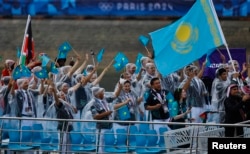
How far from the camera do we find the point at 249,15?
1438 inches

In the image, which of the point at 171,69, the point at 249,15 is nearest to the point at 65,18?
the point at 249,15

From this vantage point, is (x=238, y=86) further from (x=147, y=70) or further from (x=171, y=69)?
(x=147, y=70)

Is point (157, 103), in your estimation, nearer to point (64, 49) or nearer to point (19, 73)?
point (19, 73)

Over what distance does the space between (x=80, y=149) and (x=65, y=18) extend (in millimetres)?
24529

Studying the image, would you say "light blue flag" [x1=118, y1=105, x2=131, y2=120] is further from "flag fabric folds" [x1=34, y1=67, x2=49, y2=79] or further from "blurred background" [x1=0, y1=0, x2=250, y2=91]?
"blurred background" [x1=0, y1=0, x2=250, y2=91]

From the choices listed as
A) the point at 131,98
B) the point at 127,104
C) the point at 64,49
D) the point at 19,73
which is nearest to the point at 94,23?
the point at 64,49

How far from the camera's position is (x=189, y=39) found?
1634cm

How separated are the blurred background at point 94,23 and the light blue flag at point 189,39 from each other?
20261 millimetres

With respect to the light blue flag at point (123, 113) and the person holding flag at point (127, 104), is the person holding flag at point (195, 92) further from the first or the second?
the light blue flag at point (123, 113)

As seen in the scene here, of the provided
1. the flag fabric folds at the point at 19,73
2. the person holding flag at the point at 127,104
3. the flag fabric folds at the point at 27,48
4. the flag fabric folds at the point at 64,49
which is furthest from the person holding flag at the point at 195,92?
the flag fabric folds at the point at 27,48

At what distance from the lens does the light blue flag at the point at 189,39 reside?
53.1 feet

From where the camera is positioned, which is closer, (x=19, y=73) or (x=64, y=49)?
(x=19, y=73)

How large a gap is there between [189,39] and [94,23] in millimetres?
22580

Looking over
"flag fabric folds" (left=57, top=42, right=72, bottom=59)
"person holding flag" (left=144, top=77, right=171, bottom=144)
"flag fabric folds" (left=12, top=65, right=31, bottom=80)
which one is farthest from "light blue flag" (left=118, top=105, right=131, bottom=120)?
"flag fabric folds" (left=57, top=42, right=72, bottom=59)
